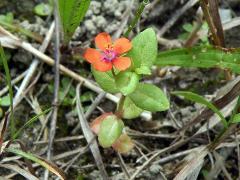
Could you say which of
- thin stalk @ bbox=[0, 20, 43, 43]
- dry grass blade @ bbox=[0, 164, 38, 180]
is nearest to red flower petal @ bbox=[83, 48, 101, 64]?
dry grass blade @ bbox=[0, 164, 38, 180]

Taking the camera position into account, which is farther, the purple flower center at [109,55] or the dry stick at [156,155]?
the dry stick at [156,155]

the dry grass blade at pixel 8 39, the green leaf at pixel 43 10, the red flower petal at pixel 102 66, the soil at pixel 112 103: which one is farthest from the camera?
the green leaf at pixel 43 10

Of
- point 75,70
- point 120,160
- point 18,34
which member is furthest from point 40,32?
point 120,160

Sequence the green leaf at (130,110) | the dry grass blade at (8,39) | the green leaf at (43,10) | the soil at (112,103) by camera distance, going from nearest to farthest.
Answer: the green leaf at (130,110)
the soil at (112,103)
the dry grass blade at (8,39)
the green leaf at (43,10)

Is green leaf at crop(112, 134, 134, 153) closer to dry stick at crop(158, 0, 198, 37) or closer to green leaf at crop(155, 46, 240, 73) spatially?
green leaf at crop(155, 46, 240, 73)

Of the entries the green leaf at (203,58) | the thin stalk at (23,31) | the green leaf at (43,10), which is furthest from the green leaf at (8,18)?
the green leaf at (203,58)

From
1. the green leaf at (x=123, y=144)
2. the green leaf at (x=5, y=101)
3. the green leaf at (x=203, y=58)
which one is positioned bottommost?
the green leaf at (x=123, y=144)

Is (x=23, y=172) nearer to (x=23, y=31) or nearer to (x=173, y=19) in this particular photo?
(x=23, y=31)

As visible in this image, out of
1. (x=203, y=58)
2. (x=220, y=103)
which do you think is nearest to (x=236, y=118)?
(x=220, y=103)

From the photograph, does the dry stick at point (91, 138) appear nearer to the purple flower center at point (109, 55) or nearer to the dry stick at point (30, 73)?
the dry stick at point (30, 73)
